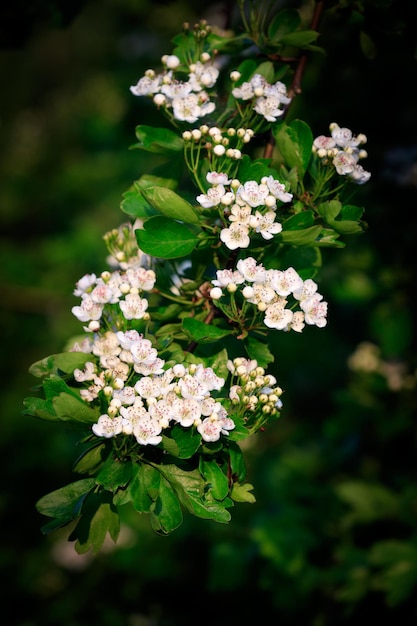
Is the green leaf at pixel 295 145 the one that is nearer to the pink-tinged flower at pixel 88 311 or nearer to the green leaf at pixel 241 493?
the pink-tinged flower at pixel 88 311

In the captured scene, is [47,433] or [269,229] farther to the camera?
[47,433]

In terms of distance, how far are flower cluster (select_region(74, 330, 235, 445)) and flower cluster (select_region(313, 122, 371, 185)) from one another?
1.66 feet

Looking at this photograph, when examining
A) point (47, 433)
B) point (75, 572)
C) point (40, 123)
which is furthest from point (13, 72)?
point (75, 572)

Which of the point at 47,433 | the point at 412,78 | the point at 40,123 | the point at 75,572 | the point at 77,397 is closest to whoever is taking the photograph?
the point at 77,397

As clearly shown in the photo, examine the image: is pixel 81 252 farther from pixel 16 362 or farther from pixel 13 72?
pixel 13 72

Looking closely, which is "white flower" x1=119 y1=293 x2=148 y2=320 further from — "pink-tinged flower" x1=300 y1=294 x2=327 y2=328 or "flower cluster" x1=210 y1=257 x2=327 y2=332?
"pink-tinged flower" x1=300 y1=294 x2=327 y2=328

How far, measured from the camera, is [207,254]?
137 cm

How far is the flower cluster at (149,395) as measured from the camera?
3.58 ft

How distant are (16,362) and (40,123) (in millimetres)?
4908

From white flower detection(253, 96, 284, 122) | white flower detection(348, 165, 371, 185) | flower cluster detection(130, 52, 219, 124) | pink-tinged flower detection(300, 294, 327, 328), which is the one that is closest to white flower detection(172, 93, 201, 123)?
flower cluster detection(130, 52, 219, 124)

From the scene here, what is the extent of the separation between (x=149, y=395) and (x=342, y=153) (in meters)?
0.63

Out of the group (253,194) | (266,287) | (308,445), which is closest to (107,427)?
(266,287)

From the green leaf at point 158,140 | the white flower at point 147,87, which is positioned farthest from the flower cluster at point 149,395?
the white flower at point 147,87

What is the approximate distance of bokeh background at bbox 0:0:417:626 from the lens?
229 cm
